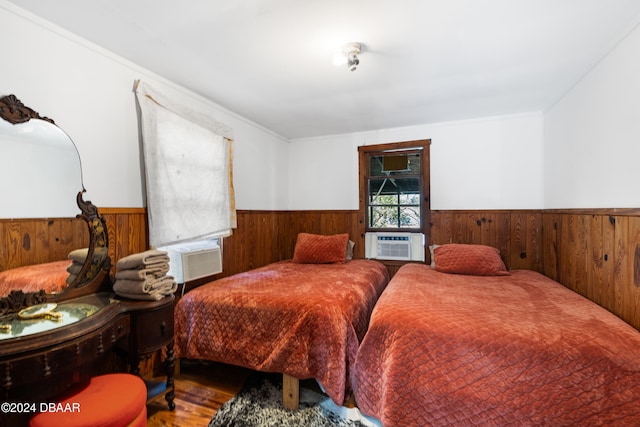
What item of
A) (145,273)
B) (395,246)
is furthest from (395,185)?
(145,273)

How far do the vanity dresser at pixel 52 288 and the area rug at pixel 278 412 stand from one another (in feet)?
1.33

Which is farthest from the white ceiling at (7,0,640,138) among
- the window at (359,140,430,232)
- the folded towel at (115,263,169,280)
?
the folded towel at (115,263,169,280)

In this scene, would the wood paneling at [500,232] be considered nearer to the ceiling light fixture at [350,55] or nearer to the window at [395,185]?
the window at [395,185]

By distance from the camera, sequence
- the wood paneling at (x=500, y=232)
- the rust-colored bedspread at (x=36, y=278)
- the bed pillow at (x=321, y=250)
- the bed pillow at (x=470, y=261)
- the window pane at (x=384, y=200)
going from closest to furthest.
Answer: the rust-colored bedspread at (x=36, y=278) → the bed pillow at (x=470, y=261) → the wood paneling at (x=500, y=232) → the bed pillow at (x=321, y=250) → the window pane at (x=384, y=200)

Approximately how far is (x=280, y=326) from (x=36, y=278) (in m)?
1.32

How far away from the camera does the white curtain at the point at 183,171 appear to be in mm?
2033

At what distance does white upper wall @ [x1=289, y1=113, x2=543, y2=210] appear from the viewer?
3004 mm

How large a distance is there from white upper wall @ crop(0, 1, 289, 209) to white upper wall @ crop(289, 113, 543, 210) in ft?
6.50

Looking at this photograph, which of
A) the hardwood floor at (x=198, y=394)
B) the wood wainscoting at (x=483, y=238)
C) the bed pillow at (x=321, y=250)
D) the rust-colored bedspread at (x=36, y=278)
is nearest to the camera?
the rust-colored bedspread at (x=36, y=278)

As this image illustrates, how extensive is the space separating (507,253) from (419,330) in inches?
86.2

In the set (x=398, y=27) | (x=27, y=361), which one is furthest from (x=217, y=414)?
(x=398, y=27)

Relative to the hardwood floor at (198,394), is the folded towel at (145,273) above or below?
above

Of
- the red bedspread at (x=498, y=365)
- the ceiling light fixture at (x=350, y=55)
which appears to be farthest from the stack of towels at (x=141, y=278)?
the ceiling light fixture at (x=350, y=55)

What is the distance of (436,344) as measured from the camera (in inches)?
55.9
